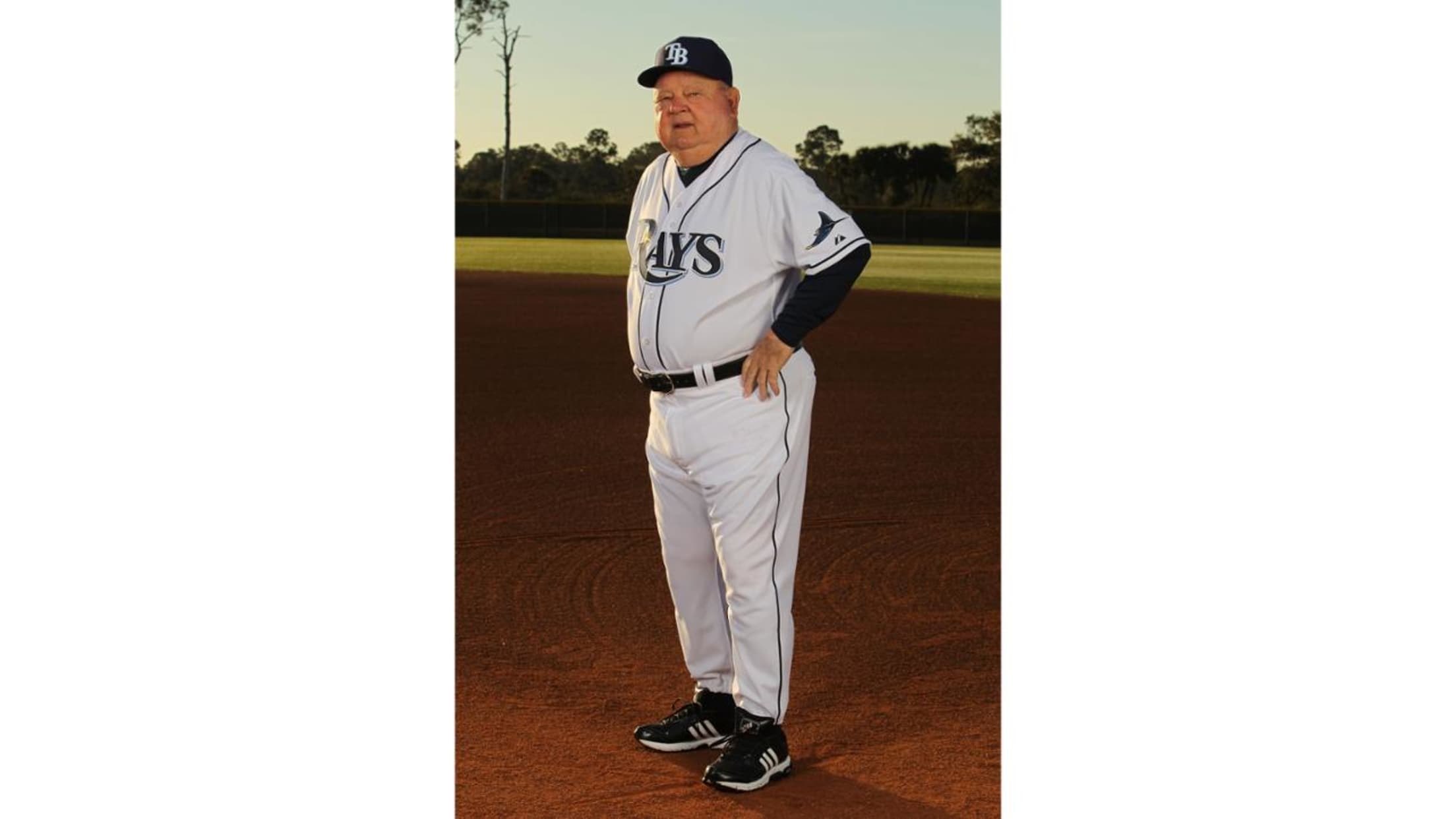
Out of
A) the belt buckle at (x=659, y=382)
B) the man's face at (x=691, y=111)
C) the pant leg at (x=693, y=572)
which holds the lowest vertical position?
the pant leg at (x=693, y=572)

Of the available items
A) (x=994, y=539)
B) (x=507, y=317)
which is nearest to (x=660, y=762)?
(x=994, y=539)

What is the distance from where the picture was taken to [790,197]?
3.55m

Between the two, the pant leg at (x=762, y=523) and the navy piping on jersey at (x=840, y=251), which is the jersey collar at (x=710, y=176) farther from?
the pant leg at (x=762, y=523)

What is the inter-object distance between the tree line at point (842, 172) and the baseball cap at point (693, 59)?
1864cm

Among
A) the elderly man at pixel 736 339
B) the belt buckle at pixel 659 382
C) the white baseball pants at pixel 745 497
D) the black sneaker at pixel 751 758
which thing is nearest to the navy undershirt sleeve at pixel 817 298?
the elderly man at pixel 736 339

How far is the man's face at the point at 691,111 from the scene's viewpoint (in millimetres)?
3607

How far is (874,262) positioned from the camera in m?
26.8

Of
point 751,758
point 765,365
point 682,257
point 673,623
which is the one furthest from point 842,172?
point 751,758

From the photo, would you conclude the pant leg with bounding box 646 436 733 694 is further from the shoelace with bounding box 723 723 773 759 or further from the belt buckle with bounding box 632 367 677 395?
the shoelace with bounding box 723 723 773 759

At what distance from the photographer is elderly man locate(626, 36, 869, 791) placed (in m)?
3.56

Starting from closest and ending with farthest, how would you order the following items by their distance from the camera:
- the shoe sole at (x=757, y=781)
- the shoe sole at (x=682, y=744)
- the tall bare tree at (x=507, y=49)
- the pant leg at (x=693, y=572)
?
the shoe sole at (x=757, y=781)
the pant leg at (x=693, y=572)
the shoe sole at (x=682, y=744)
the tall bare tree at (x=507, y=49)

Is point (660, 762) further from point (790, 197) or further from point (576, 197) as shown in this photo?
point (576, 197)

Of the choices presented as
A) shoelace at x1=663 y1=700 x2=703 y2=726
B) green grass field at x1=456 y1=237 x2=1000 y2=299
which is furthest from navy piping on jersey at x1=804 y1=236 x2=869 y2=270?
green grass field at x1=456 y1=237 x2=1000 y2=299

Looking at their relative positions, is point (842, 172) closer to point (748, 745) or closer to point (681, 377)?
point (681, 377)
